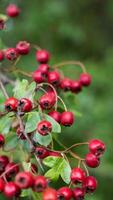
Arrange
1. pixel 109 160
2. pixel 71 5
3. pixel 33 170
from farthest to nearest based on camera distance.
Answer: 1. pixel 71 5
2. pixel 109 160
3. pixel 33 170

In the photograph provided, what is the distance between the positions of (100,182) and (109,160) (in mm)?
386

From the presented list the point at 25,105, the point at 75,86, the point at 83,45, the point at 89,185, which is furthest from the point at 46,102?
the point at 83,45

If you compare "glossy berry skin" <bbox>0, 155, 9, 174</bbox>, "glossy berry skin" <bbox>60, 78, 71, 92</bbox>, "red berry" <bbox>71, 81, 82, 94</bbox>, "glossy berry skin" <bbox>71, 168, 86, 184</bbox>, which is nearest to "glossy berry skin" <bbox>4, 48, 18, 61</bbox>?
"glossy berry skin" <bbox>60, 78, 71, 92</bbox>

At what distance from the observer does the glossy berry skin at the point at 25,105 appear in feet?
10.1

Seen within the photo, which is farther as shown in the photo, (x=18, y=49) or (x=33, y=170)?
(x=18, y=49)

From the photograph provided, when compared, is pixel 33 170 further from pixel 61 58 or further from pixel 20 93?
pixel 61 58

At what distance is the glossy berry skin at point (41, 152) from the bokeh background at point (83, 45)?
2009 millimetres

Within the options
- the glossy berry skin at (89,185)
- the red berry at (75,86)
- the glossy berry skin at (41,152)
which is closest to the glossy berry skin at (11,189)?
the glossy berry skin at (41,152)

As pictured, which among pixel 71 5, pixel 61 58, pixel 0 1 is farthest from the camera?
pixel 71 5

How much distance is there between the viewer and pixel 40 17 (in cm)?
788

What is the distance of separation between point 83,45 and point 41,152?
20.3ft

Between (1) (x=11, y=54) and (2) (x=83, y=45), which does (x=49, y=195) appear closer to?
(1) (x=11, y=54)

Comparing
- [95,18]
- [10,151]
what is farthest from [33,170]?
[95,18]

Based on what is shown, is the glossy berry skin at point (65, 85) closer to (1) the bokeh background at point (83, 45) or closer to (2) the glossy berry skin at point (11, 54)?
(2) the glossy berry skin at point (11, 54)
